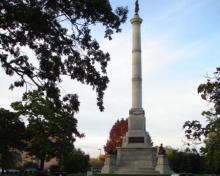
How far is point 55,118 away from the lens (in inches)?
1752

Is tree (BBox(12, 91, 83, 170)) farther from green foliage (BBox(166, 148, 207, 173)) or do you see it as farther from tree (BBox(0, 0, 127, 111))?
tree (BBox(0, 0, 127, 111))

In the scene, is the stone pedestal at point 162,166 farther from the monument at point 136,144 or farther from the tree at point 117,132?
the tree at point 117,132

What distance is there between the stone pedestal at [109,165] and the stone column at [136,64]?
6.70 meters

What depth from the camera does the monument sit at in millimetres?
50750

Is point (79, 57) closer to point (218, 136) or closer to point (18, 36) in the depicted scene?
point (18, 36)

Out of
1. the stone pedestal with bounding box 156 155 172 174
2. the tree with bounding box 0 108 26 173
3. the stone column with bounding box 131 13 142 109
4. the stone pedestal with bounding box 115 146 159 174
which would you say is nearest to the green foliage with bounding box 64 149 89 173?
the stone pedestal with bounding box 115 146 159 174

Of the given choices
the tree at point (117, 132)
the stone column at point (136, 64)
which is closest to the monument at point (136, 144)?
the stone column at point (136, 64)

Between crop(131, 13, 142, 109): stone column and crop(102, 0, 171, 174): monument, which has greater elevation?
crop(131, 13, 142, 109): stone column

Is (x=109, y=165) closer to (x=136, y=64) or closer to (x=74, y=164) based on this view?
(x=136, y=64)

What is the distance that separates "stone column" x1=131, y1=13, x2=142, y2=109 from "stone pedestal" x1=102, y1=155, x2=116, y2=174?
22.0ft

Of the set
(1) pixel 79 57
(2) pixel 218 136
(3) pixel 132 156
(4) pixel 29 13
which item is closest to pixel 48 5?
(4) pixel 29 13

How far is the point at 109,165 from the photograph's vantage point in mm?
51781

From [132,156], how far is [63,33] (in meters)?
37.2

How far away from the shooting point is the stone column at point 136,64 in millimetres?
53750
